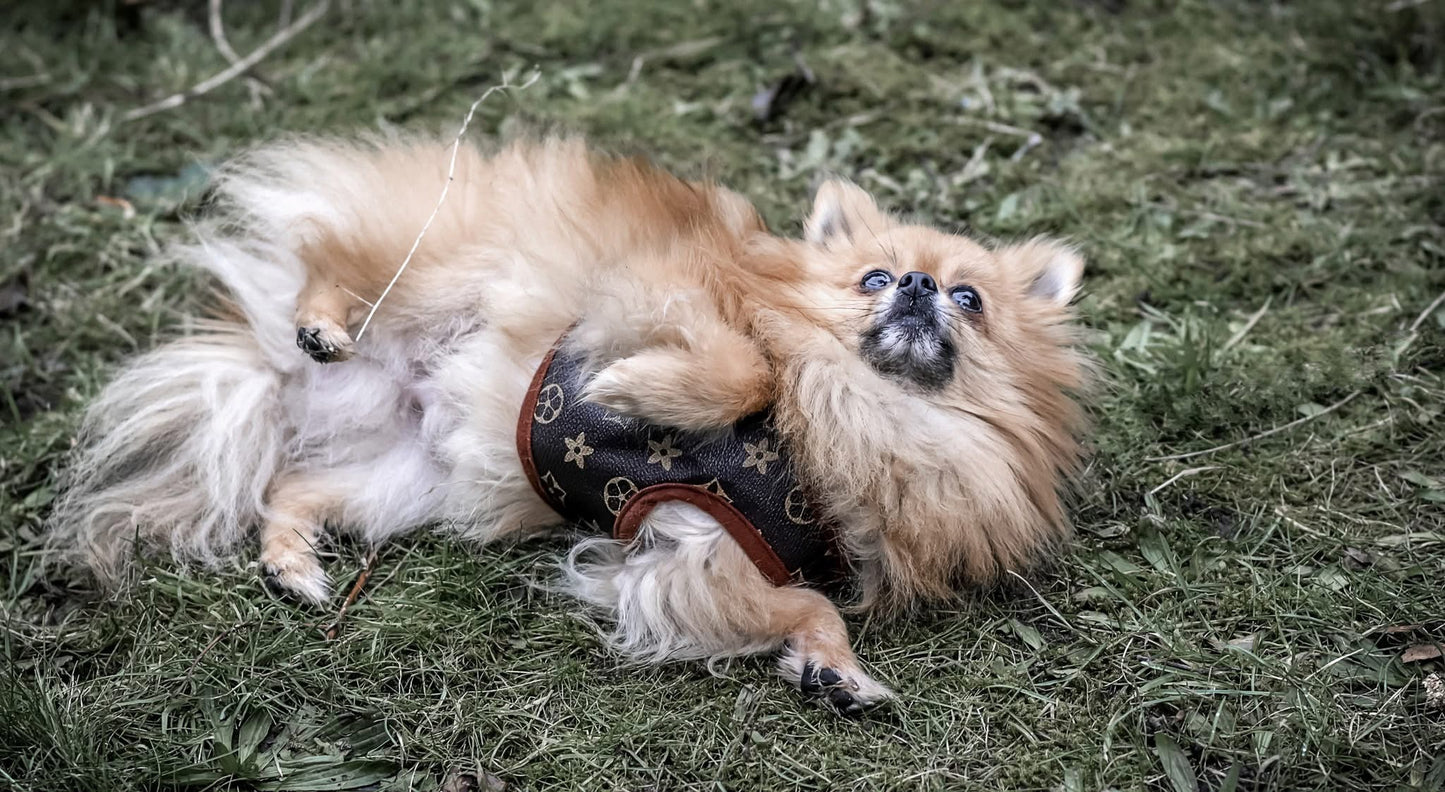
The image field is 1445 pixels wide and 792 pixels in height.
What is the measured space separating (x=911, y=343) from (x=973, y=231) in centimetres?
167

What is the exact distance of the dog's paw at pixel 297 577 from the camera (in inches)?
127

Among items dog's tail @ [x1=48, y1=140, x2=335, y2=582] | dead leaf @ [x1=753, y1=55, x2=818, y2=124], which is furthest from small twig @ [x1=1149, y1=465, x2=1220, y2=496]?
dog's tail @ [x1=48, y1=140, x2=335, y2=582]

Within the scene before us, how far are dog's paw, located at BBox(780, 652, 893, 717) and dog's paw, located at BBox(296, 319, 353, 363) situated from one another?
1.61 metres

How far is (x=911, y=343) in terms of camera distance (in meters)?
3.03

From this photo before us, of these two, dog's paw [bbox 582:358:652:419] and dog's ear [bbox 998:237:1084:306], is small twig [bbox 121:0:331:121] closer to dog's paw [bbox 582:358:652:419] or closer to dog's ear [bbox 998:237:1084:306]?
dog's paw [bbox 582:358:652:419]

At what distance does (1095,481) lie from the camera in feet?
11.5

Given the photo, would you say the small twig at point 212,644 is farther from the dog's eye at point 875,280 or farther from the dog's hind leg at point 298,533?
the dog's eye at point 875,280

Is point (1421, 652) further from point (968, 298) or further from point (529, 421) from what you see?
point (529, 421)

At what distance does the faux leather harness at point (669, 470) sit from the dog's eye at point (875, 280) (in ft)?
1.73

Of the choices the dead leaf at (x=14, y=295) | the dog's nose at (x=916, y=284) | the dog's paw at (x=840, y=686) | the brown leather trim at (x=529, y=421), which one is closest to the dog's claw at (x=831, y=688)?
the dog's paw at (x=840, y=686)

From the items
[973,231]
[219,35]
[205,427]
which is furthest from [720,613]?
[219,35]

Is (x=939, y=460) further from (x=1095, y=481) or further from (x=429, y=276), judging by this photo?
(x=429, y=276)

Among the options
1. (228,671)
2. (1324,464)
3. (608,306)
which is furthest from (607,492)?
(1324,464)

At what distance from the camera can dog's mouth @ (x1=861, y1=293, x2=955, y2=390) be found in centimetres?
303
